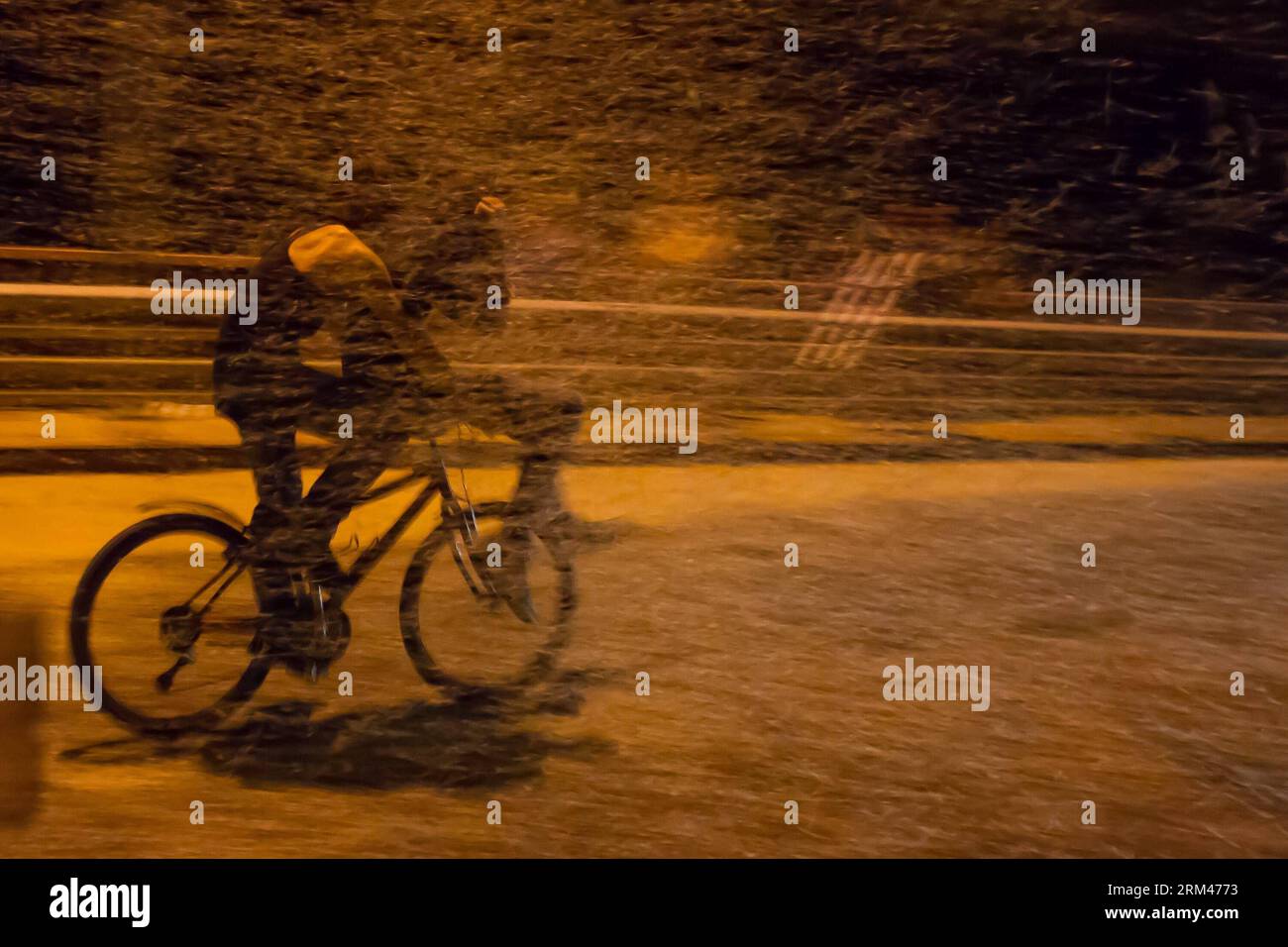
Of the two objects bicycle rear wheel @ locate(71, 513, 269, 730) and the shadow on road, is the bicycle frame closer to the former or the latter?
bicycle rear wheel @ locate(71, 513, 269, 730)

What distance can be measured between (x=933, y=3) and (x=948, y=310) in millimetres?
3061

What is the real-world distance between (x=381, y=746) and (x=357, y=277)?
3.98ft

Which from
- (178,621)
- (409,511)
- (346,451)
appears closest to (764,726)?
(409,511)

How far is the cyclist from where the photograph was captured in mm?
3213

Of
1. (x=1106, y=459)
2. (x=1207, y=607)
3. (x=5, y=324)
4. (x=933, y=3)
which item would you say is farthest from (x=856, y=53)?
(x=5, y=324)

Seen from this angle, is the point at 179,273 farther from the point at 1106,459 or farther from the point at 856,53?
the point at 1106,459

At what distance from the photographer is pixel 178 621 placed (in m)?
3.40

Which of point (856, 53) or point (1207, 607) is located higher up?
point (856, 53)

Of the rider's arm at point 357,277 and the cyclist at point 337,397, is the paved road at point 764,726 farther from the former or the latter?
the rider's arm at point 357,277

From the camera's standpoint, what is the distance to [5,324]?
296 inches

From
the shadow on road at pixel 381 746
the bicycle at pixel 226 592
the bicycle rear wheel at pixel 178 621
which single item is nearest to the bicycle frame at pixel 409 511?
the bicycle at pixel 226 592

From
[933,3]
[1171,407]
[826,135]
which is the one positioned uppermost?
[933,3]

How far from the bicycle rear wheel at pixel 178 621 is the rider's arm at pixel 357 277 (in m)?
0.67

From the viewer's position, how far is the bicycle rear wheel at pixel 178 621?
3.34 m
